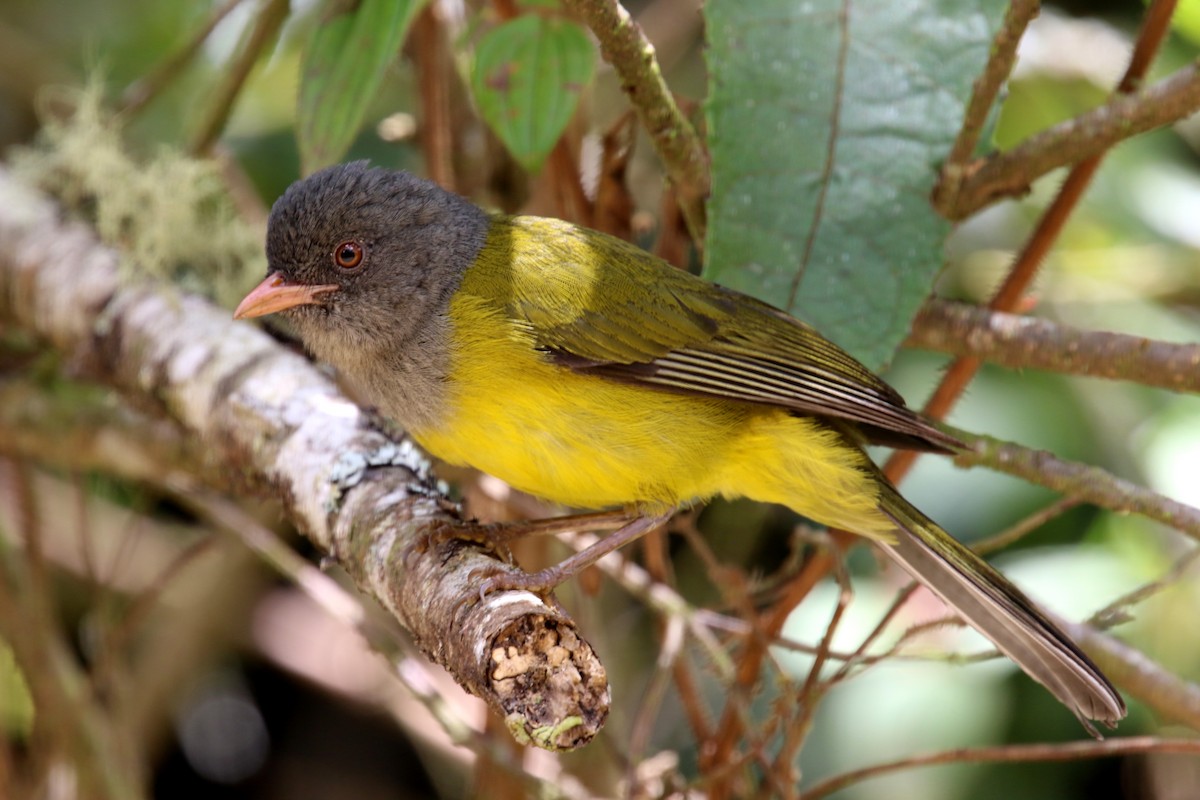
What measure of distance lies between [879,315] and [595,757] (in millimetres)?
1673

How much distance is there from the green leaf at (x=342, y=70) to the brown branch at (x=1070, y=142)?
4.38 feet

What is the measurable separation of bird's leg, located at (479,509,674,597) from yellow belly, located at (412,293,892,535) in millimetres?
45

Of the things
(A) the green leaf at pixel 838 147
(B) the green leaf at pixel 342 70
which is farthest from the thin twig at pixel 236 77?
(A) the green leaf at pixel 838 147

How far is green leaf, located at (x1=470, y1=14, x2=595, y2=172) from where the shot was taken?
284cm

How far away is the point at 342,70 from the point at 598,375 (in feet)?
3.14

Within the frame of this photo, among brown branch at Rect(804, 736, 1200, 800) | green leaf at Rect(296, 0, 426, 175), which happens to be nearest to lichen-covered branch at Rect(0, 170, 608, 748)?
green leaf at Rect(296, 0, 426, 175)

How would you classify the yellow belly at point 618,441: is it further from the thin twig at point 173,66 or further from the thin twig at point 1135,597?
the thin twig at point 173,66

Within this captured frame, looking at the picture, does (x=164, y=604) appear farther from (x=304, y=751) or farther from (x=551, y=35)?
(x=551, y=35)

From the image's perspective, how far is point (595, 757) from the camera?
3.61 m

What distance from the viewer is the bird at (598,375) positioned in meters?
2.66

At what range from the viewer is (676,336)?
2.89 metres

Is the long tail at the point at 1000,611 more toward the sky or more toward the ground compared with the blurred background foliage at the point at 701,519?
more toward the ground

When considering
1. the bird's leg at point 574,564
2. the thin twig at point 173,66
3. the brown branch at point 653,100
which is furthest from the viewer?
the thin twig at point 173,66

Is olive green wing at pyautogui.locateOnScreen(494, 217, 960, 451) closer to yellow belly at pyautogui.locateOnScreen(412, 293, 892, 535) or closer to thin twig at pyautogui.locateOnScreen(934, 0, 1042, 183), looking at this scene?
yellow belly at pyautogui.locateOnScreen(412, 293, 892, 535)
